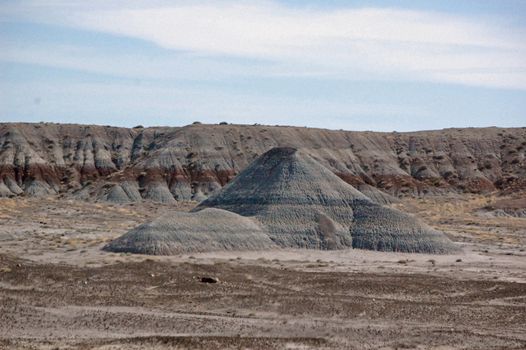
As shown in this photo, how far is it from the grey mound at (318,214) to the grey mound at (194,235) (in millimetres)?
2027

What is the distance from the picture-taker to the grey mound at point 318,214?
5547 cm

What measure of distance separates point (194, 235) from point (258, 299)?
17.3 m

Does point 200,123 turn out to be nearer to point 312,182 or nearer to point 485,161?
point 485,161

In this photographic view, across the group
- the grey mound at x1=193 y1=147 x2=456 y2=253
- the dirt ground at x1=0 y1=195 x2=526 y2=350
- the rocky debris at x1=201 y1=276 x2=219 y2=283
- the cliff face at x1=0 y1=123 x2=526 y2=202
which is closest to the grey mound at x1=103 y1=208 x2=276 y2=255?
the dirt ground at x1=0 y1=195 x2=526 y2=350

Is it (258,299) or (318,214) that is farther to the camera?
(318,214)

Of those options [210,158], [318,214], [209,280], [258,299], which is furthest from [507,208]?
[258,299]

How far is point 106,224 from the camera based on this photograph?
80.5 meters

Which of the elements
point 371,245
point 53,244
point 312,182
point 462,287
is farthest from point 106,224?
point 462,287

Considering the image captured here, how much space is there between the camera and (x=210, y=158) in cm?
12069

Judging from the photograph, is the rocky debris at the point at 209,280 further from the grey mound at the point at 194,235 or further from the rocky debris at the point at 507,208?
the rocky debris at the point at 507,208

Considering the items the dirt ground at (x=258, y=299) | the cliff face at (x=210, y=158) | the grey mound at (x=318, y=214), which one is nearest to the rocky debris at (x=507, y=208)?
the cliff face at (x=210, y=158)

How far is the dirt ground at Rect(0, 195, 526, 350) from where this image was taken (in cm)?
2825

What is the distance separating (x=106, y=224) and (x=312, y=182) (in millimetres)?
28301

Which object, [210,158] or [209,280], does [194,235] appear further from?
[210,158]
